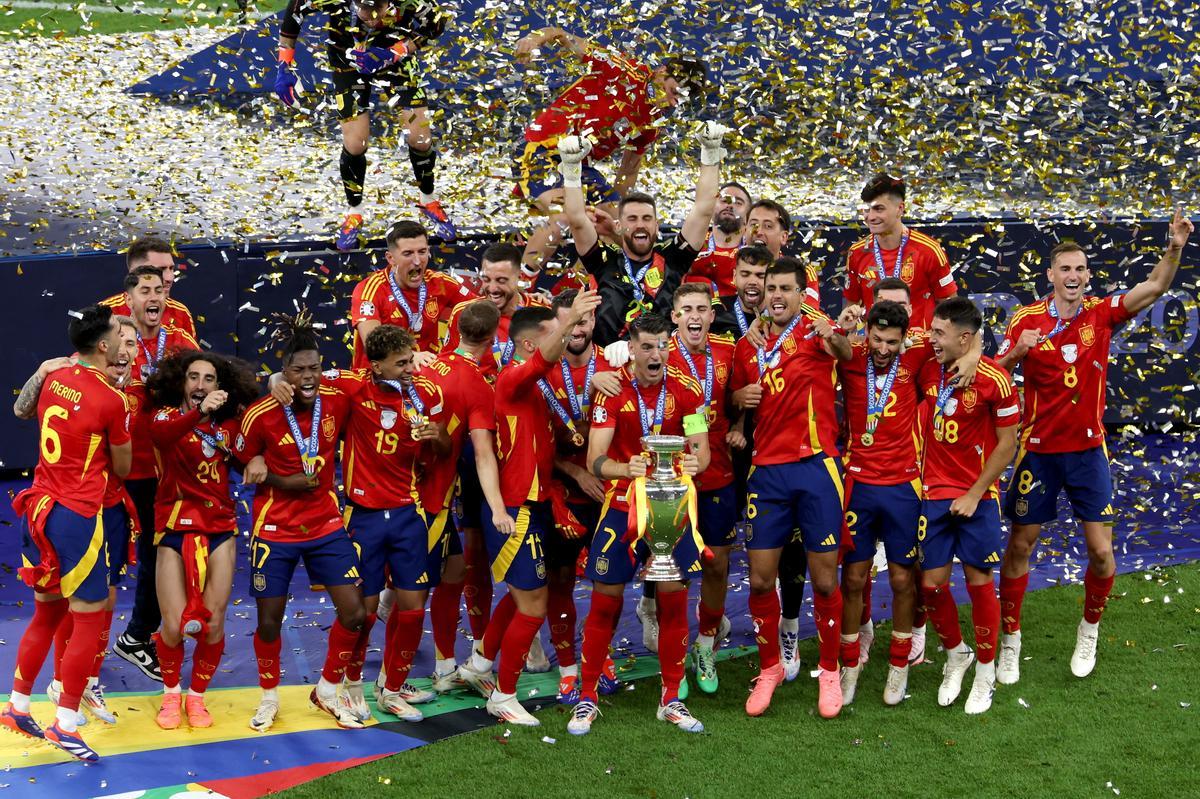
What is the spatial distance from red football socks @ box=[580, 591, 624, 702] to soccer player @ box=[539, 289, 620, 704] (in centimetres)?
24

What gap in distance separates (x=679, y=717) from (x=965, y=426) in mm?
1880

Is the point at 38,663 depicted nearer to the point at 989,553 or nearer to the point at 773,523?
the point at 773,523

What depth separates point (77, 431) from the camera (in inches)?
245

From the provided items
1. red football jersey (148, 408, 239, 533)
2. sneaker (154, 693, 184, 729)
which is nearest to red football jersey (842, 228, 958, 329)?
red football jersey (148, 408, 239, 533)

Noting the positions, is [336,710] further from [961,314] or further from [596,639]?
[961,314]

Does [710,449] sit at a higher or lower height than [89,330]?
lower

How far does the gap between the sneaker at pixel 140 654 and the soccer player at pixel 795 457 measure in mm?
2921

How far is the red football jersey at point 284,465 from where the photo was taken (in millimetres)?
6551

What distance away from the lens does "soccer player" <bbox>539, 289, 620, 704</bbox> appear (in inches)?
270

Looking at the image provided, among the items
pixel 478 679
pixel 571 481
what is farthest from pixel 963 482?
pixel 478 679

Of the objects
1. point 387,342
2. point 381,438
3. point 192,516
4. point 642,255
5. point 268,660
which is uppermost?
point 642,255

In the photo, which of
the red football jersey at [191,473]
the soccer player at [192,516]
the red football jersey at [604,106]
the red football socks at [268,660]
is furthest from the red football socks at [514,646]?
the red football jersey at [604,106]

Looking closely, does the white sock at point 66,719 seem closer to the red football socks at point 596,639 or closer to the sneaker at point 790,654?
the red football socks at point 596,639

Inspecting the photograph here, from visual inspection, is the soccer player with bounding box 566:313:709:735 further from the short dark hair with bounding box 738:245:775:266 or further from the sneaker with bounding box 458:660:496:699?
the short dark hair with bounding box 738:245:775:266
